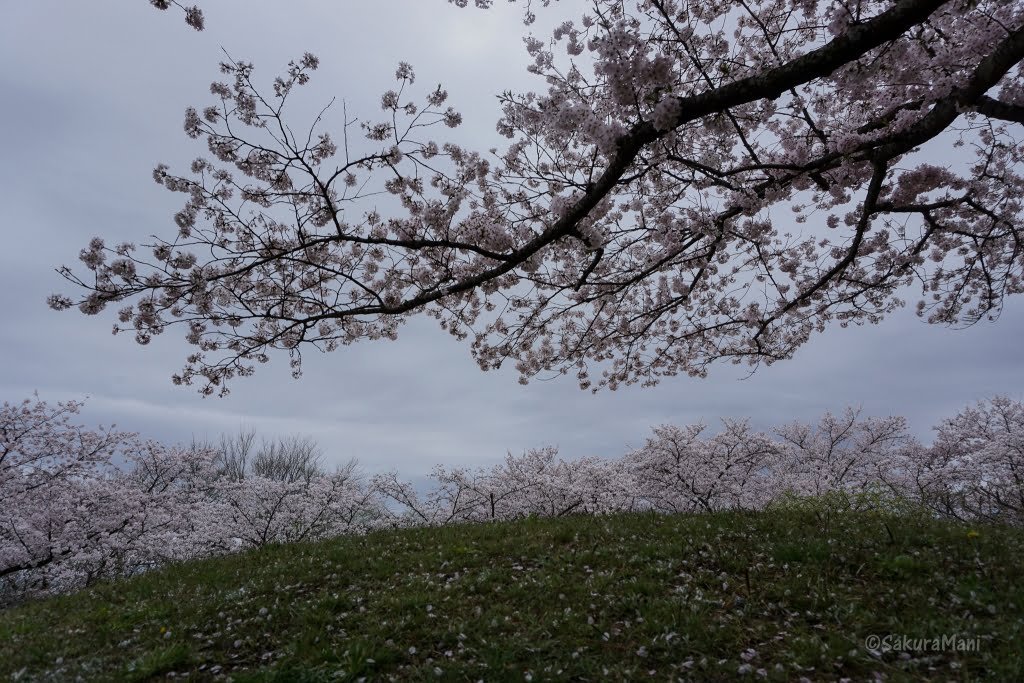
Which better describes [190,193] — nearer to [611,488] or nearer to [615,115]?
[615,115]

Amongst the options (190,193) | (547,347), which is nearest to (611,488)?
(547,347)

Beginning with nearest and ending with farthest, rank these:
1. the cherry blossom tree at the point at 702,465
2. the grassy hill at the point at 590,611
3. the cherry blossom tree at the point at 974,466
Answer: the grassy hill at the point at 590,611 < the cherry blossom tree at the point at 974,466 < the cherry blossom tree at the point at 702,465

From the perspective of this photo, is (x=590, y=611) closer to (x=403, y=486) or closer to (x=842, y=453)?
(x=403, y=486)

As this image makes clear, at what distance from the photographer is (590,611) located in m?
6.33

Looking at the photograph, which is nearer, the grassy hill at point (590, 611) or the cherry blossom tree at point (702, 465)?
the grassy hill at point (590, 611)

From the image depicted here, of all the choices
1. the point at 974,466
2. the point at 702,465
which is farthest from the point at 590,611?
the point at 974,466

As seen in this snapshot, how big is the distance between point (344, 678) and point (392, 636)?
96 cm

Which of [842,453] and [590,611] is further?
[842,453]

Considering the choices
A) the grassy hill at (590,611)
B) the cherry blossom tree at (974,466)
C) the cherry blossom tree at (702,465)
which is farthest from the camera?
the cherry blossom tree at (702,465)

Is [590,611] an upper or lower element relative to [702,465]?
lower

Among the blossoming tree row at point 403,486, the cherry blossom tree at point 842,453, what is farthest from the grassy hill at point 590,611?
the cherry blossom tree at point 842,453

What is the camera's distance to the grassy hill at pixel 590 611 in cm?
519

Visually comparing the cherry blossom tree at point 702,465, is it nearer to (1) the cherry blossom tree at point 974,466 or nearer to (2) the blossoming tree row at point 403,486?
(2) the blossoming tree row at point 403,486

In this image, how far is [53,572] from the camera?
19.2 metres
